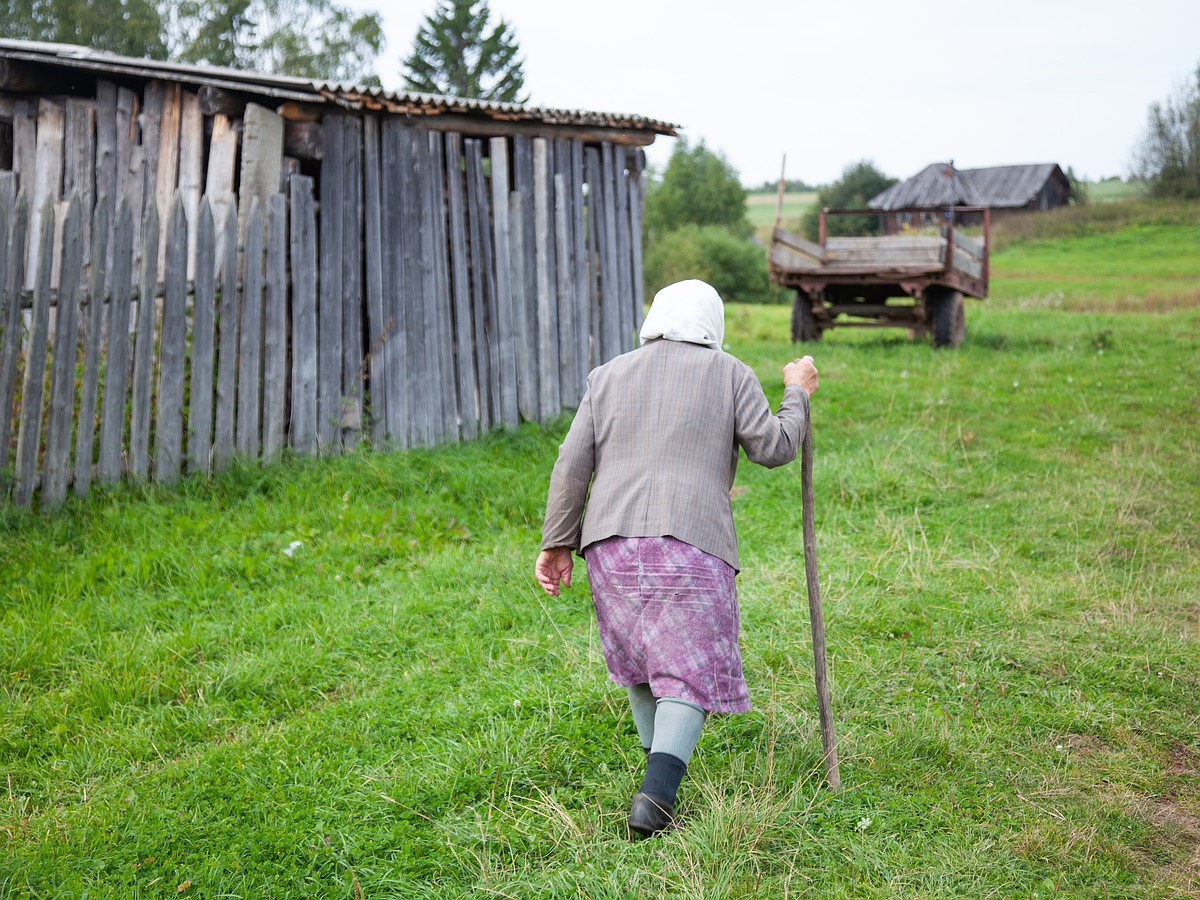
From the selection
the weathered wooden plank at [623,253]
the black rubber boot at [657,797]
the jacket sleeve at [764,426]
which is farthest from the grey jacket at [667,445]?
the weathered wooden plank at [623,253]

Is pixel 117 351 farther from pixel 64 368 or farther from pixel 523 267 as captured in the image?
pixel 523 267

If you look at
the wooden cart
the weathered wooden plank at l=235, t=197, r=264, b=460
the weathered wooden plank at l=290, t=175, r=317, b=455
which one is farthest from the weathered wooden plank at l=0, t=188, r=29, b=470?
the wooden cart

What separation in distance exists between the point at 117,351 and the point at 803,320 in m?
10.7

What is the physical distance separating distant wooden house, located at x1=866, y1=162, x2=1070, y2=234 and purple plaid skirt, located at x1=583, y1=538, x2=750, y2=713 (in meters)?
42.4

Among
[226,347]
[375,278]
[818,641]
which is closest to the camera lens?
[818,641]

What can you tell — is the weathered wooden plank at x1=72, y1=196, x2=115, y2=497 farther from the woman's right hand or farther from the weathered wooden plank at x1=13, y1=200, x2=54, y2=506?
the woman's right hand

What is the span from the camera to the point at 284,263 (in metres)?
6.77

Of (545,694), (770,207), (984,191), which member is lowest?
(545,694)

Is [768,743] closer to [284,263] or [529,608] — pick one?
[529,608]

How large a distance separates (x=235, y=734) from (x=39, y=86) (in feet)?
21.2

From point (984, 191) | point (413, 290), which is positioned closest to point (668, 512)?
point (413, 290)

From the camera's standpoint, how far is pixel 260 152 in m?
6.98

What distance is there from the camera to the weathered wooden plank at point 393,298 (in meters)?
7.37

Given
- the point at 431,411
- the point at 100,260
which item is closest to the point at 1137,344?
the point at 431,411
